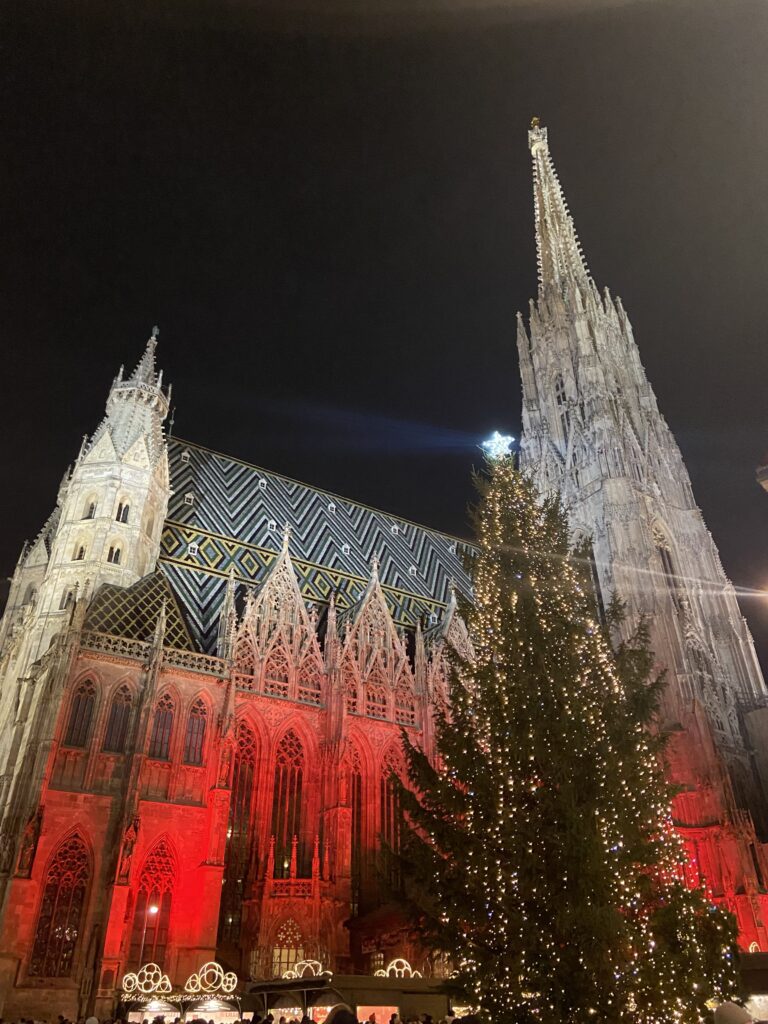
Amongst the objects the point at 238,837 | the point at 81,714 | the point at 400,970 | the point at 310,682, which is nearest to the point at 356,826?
the point at 238,837

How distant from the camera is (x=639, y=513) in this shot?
37.7 m

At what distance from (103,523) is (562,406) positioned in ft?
97.5

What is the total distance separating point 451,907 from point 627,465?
3221 centimetres

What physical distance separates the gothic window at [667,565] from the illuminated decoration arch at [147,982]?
2788cm

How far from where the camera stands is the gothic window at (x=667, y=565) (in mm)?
36428

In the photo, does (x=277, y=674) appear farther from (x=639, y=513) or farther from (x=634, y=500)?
(x=634, y=500)

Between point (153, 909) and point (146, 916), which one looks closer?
point (146, 916)

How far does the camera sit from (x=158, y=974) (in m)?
20.3

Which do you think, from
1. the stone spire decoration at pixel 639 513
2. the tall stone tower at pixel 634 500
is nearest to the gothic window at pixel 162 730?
the stone spire decoration at pixel 639 513

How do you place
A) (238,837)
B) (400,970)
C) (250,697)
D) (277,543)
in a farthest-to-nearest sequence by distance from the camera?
(277,543)
(250,697)
(238,837)
(400,970)

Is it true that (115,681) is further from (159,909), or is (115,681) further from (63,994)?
(63,994)

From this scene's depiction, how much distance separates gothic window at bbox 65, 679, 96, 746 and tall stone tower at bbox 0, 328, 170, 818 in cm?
125

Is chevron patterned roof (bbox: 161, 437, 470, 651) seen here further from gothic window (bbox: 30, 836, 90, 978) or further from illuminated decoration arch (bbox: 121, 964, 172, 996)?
illuminated decoration arch (bbox: 121, 964, 172, 996)

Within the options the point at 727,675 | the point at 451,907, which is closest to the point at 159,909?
the point at 451,907
